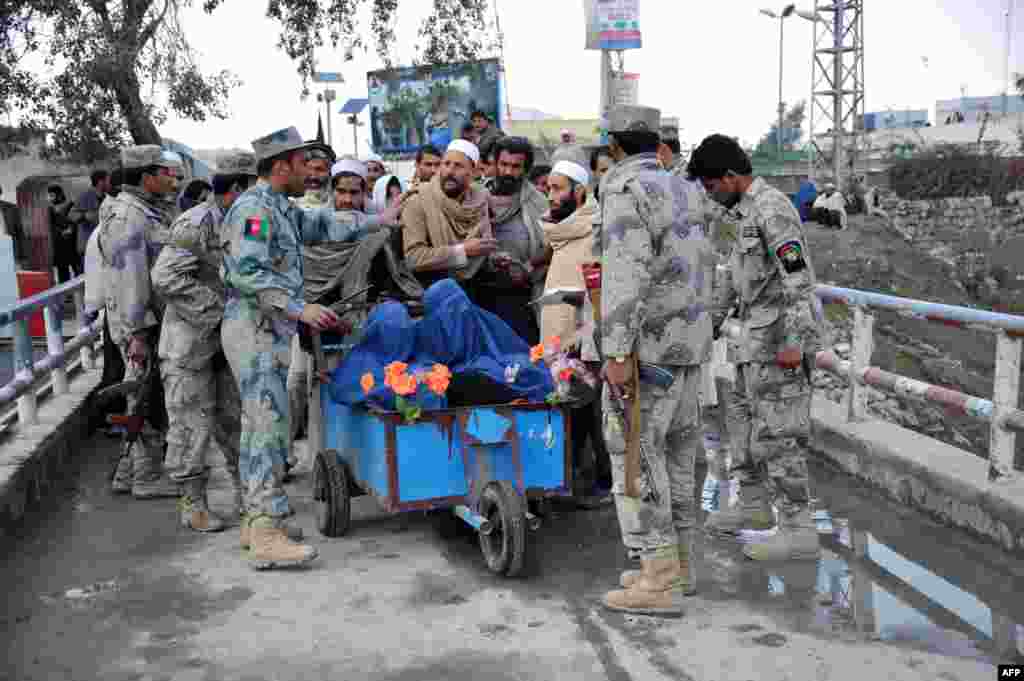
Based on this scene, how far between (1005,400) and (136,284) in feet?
15.4

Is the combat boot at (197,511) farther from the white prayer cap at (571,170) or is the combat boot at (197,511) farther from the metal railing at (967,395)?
the metal railing at (967,395)

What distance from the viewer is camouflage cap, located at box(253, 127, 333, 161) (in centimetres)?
534

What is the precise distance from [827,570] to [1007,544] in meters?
0.83

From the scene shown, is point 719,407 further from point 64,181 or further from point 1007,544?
point 64,181

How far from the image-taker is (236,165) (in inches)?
247

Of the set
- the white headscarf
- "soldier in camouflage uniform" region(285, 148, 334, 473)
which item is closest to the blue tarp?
the white headscarf

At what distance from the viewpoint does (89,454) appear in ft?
26.3

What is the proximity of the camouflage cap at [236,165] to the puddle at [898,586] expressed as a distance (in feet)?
10.7

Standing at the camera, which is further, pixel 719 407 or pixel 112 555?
pixel 719 407

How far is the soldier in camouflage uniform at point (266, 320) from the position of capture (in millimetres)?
5246

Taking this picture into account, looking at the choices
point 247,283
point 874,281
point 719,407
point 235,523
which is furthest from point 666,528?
point 874,281

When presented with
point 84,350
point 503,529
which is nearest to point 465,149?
point 503,529

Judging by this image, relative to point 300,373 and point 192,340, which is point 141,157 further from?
point 300,373

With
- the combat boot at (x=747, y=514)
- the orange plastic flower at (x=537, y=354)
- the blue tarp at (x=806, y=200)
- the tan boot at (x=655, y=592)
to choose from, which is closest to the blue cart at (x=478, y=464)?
the orange plastic flower at (x=537, y=354)
